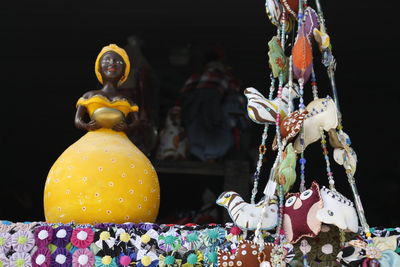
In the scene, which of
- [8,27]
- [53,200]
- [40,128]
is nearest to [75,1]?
[8,27]

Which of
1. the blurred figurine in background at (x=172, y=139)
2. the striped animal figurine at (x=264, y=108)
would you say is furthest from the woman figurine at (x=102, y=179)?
the blurred figurine in background at (x=172, y=139)

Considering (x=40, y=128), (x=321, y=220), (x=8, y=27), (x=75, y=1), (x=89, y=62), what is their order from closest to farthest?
(x=321, y=220) < (x=75, y=1) < (x=8, y=27) < (x=89, y=62) < (x=40, y=128)

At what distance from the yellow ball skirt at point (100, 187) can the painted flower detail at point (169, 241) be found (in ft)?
0.55

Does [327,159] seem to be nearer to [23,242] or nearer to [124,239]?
[124,239]

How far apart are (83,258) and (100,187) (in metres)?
0.20

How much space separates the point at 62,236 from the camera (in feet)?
4.82

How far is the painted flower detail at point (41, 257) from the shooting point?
1451 mm

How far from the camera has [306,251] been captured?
1.38m

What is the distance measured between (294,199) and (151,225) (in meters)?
0.32

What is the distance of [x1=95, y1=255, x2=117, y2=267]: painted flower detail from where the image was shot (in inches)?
56.9

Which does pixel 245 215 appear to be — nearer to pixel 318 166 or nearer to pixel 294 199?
pixel 294 199

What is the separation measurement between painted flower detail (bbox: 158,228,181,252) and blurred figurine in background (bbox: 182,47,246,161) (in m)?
1.60

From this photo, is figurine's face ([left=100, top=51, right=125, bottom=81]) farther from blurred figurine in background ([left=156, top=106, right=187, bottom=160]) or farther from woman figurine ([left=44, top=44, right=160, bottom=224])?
blurred figurine in background ([left=156, top=106, right=187, bottom=160])

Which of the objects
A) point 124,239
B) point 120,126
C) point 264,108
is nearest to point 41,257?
point 124,239
